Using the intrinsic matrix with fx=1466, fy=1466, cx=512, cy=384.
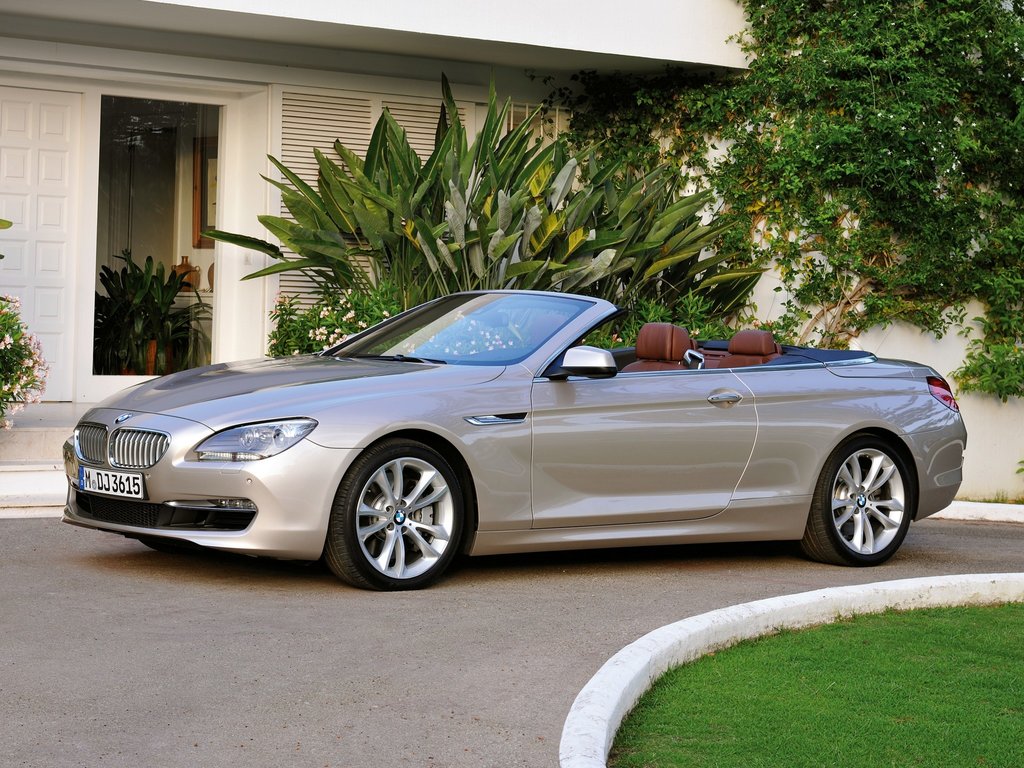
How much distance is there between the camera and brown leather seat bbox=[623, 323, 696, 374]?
312 inches

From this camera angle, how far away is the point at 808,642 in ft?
19.7

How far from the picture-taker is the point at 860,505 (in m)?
8.36

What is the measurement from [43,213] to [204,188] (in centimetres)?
177

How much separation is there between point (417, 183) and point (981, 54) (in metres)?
5.79

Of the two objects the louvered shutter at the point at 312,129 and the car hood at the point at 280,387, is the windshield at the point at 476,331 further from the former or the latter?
the louvered shutter at the point at 312,129

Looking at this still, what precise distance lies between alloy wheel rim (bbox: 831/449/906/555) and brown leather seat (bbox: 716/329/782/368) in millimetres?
757

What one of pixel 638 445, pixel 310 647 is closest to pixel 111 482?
pixel 310 647

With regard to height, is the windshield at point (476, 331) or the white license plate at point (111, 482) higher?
the windshield at point (476, 331)

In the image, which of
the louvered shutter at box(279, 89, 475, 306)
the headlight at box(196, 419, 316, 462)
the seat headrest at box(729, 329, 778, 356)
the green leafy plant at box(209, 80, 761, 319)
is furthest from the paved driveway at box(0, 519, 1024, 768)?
the louvered shutter at box(279, 89, 475, 306)

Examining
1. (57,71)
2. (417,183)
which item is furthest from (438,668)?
(57,71)

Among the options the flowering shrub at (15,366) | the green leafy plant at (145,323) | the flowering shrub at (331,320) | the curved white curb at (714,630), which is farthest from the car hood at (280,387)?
the green leafy plant at (145,323)

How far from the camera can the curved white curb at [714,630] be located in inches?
173

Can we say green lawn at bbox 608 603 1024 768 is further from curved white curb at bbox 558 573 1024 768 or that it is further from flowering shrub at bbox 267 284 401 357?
flowering shrub at bbox 267 284 401 357

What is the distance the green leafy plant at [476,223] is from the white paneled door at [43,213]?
1.99 m
